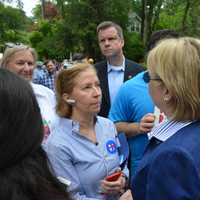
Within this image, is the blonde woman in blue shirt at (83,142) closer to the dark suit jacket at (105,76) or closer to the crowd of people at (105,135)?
the crowd of people at (105,135)

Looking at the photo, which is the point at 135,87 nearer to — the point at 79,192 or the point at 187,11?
the point at 79,192

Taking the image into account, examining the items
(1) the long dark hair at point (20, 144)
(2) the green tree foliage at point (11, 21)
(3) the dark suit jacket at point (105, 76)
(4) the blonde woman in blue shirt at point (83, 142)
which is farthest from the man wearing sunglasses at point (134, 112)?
(2) the green tree foliage at point (11, 21)

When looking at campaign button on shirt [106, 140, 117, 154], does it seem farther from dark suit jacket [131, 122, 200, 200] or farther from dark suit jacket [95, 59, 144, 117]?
dark suit jacket [95, 59, 144, 117]

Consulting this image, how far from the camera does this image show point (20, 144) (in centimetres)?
137

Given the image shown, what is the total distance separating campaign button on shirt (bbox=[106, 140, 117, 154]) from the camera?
2.84 m

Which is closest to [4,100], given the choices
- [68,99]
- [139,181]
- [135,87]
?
[139,181]

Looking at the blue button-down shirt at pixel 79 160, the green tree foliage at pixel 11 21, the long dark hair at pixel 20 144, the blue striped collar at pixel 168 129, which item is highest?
the long dark hair at pixel 20 144

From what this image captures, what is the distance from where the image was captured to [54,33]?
122ft

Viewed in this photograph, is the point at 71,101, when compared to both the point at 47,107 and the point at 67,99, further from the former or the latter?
the point at 47,107

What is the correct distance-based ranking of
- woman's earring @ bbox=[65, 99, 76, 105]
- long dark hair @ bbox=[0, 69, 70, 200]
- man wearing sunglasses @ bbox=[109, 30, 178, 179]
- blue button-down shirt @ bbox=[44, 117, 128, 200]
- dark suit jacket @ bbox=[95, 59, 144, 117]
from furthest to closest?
dark suit jacket @ bbox=[95, 59, 144, 117] < man wearing sunglasses @ bbox=[109, 30, 178, 179] < woman's earring @ bbox=[65, 99, 76, 105] < blue button-down shirt @ bbox=[44, 117, 128, 200] < long dark hair @ bbox=[0, 69, 70, 200]

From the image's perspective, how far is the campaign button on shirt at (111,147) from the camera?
112 inches

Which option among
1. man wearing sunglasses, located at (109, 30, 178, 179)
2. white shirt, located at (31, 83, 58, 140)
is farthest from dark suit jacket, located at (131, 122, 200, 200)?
white shirt, located at (31, 83, 58, 140)

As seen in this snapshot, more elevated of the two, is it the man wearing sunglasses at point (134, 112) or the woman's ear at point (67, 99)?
the woman's ear at point (67, 99)

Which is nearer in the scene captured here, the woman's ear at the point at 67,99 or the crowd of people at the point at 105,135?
the crowd of people at the point at 105,135
